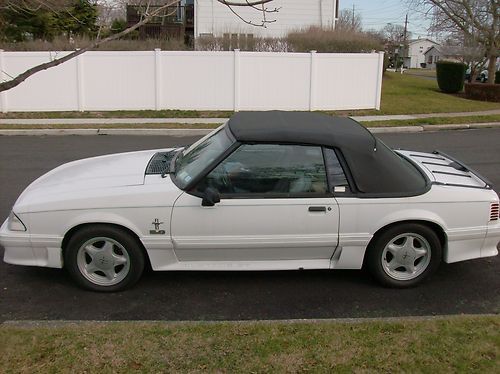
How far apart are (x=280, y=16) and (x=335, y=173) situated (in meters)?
28.1

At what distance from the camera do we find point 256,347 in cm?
301

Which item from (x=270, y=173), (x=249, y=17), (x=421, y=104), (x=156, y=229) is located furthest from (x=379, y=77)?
(x=156, y=229)

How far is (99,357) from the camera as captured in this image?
2891 millimetres

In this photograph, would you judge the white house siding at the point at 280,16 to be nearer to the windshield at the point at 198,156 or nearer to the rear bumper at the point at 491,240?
the windshield at the point at 198,156

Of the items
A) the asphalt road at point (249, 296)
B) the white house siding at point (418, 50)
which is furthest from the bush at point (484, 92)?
the white house siding at point (418, 50)

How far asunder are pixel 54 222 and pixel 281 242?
5.78 feet

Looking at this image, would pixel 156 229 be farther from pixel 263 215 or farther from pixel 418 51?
pixel 418 51

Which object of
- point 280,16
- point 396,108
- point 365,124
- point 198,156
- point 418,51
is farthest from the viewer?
point 418,51

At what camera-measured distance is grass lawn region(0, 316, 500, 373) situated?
9.30 feet

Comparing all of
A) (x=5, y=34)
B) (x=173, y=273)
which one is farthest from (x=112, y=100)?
(x=173, y=273)

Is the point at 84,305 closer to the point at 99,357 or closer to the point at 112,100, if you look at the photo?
the point at 99,357

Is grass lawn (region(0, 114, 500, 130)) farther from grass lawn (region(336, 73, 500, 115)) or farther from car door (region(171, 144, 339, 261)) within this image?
car door (region(171, 144, 339, 261))

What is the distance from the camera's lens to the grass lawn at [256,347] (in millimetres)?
2836

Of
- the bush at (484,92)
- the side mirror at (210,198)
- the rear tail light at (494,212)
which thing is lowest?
the rear tail light at (494,212)
